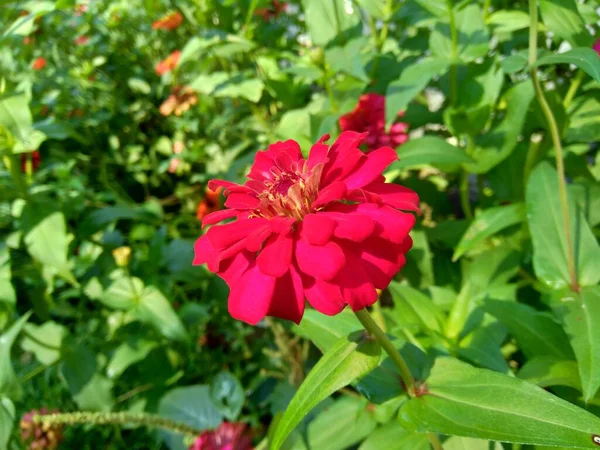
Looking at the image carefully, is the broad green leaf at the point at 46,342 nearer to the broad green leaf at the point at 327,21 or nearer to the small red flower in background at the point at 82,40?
the broad green leaf at the point at 327,21

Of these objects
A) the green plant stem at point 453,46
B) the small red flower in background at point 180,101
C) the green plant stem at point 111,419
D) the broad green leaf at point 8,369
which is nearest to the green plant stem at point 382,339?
the green plant stem at point 111,419

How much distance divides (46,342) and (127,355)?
8.4 inches

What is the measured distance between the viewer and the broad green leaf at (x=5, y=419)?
94 cm

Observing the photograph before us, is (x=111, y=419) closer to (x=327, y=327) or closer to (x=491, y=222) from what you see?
(x=327, y=327)

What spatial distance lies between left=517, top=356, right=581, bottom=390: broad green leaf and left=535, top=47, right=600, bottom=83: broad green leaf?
427 millimetres

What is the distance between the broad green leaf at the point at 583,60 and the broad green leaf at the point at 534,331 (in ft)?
1.28

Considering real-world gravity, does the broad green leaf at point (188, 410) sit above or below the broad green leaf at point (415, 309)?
below

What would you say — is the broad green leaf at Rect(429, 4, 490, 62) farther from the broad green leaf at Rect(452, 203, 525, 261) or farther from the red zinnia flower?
the red zinnia flower

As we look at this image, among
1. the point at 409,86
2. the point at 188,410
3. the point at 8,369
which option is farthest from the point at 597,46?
the point at 8,369

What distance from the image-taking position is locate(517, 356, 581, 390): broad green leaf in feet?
2.28

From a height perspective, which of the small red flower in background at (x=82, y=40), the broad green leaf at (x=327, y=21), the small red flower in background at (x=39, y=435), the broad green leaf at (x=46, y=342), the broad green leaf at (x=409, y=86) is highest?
the broad green leaf at (x=327, y=21)

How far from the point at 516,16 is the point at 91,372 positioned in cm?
134

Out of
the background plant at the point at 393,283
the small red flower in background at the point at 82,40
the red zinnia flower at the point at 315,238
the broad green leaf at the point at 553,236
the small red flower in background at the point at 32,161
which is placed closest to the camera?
the red zinnia flower at the point at 315,238

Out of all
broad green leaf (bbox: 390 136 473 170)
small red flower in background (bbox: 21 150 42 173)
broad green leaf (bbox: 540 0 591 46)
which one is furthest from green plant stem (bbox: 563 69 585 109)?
small red flower in background (bbox: 21 150 42 173)
